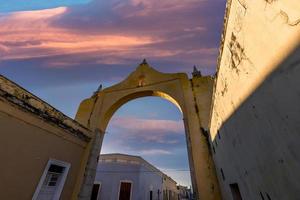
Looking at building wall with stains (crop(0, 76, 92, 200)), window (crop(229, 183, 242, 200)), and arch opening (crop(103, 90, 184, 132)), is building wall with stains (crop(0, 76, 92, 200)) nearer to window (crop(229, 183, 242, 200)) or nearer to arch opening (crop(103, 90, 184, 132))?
arch opening (crop(103, 90, 184, 132))

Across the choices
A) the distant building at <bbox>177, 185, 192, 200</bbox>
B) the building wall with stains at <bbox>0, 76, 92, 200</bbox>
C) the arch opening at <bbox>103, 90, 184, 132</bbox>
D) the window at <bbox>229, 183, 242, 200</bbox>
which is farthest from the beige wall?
the distant building at <bbox>177, 185, 192, 200</bbox>

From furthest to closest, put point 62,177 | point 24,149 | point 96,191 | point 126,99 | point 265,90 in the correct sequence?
point 96,191
point 126,99
point 62,177
point 24,149
point 265,90

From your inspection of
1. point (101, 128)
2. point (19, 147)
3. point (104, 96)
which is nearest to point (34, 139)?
point (19, 147)

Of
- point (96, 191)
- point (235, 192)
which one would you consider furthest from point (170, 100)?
point (96, 191)

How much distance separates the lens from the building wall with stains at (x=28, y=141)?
4.78 m

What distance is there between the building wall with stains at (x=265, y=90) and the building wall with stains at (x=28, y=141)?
5.96 m

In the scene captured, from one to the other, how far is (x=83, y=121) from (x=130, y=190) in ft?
30.8

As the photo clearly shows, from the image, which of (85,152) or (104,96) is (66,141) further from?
(104,96)

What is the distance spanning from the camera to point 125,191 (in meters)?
15.1

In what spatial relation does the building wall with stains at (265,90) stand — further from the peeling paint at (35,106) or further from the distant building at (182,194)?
the distant building at (182,194)

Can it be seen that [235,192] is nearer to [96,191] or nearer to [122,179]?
[122,179]

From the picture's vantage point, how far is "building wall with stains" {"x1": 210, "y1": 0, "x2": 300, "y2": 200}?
1.26 m

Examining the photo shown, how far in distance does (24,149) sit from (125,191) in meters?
12.1

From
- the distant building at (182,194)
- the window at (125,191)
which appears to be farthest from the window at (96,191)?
the distant building at (182,194)
